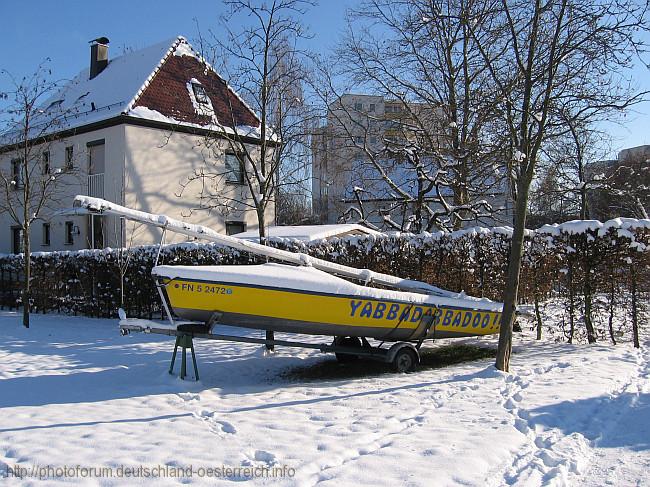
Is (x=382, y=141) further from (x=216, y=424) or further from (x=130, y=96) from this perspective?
(x=216, y=424)

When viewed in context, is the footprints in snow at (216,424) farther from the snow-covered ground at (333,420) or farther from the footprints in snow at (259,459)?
the footprints in snow at (259,459)

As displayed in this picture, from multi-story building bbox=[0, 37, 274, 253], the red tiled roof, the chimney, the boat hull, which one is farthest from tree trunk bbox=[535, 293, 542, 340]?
the chimney

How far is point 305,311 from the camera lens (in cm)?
784

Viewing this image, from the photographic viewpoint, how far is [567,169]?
2116 centimetres

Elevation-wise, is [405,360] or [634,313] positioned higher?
[634,313]

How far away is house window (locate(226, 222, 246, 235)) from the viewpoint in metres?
24.8

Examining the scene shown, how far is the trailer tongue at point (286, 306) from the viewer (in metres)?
7.36

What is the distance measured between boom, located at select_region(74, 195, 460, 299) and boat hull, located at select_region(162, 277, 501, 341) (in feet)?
2.50

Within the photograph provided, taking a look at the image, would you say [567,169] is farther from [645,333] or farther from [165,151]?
[165,151]

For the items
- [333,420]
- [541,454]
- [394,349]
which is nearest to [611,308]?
[394,349]

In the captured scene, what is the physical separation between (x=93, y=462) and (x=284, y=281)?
142 inches

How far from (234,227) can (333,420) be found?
782 inches

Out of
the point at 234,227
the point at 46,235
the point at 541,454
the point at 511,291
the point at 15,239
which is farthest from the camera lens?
the point at 15,239

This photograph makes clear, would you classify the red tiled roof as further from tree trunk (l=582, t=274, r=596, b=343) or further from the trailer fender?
the trailer fender
